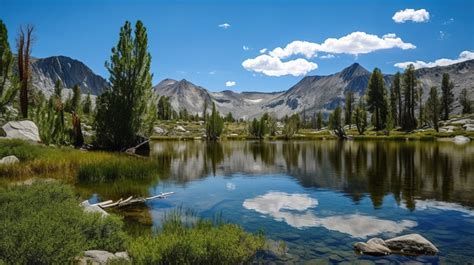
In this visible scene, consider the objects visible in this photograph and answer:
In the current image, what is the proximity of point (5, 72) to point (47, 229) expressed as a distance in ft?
107

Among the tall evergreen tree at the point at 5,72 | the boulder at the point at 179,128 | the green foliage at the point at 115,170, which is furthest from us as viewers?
the boulder at the point at 179,128

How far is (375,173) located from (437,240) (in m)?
18.4

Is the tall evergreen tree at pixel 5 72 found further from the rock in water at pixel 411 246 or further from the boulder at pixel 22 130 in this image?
the rock in water at pixel 411 246

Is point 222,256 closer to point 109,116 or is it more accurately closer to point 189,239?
point 189,239

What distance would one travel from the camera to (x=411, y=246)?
11.2 metres

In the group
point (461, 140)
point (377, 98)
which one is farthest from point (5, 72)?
point (377, 98)

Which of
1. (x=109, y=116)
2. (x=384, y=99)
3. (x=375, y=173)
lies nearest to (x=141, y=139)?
(x=109, y=116)

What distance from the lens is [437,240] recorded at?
12.5 meters

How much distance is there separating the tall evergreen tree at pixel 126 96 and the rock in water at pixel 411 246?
31.1 m

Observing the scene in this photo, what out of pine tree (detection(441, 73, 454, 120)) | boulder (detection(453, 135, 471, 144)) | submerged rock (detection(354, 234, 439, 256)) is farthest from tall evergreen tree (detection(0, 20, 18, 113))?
pine tree (detection(441, 73, 454, 120))

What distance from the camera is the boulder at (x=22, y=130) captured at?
31141mm

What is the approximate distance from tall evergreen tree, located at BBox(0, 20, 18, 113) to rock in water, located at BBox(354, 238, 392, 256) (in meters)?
33.4

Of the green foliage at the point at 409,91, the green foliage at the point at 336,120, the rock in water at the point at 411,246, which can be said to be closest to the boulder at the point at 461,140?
the green foliage at the point at 409,91

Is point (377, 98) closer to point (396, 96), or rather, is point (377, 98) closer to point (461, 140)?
point (396, 96)
